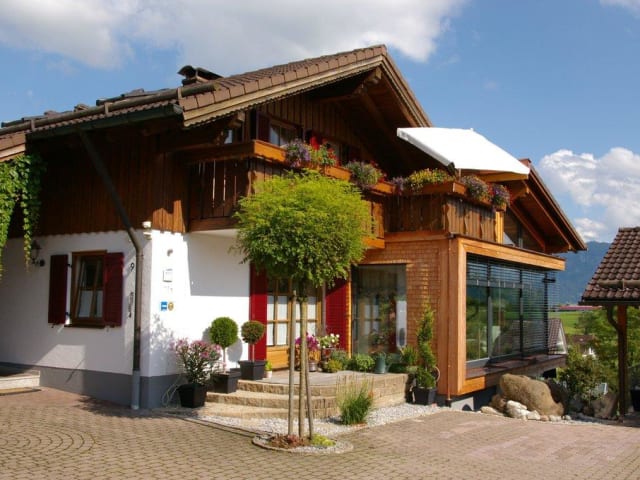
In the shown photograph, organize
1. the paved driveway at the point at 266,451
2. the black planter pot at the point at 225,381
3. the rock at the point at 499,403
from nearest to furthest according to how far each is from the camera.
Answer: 1. the paved driveway at the point at 266,451
2. the black planter pot at the point at 225,381
3. the rock at the point at 499,403

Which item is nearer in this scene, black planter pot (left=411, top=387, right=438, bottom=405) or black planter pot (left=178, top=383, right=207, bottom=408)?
black planter pot (left=178, top=383, right=207, bottom=408)

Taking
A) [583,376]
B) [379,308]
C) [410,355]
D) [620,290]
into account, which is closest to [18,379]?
[379,308]

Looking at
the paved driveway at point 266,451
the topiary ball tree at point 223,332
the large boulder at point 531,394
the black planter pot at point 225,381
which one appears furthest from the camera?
the large boulder at point 531,394

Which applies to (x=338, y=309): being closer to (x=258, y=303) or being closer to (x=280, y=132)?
(x=258, y=303)

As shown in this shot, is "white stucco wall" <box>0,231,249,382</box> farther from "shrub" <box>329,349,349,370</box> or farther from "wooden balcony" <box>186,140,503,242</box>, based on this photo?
"shrub" <box>329,349,349,370</box>

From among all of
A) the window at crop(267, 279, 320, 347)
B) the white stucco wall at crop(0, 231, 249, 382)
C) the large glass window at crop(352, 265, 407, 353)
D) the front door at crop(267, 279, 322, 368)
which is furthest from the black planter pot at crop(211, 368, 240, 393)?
the large glass window at crop(352, 265, 407, 353)

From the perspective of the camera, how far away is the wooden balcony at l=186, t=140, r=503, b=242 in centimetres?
1032

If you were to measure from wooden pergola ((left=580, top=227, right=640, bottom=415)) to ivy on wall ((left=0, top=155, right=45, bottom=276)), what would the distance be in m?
9.86

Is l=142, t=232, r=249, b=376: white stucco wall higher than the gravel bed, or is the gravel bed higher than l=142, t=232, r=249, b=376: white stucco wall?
l=142, t=232, r=249, b=376: white stucco wall

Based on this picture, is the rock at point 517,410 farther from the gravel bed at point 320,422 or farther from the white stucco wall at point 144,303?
the white stucco wall at point 144,303

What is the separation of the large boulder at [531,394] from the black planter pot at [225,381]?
501 cm

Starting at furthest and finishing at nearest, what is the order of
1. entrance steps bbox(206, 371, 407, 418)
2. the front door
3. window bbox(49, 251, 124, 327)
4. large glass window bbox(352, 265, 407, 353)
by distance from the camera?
large glass window bbox(352, 265, 407, 353) → the front door → window bbox(49, 251, 124, 327) → entrance steps bbox(206, 371, 407, 418)

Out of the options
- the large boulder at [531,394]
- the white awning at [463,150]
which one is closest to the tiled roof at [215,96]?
the white awning at [463,150]

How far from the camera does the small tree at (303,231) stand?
784 centimetres
